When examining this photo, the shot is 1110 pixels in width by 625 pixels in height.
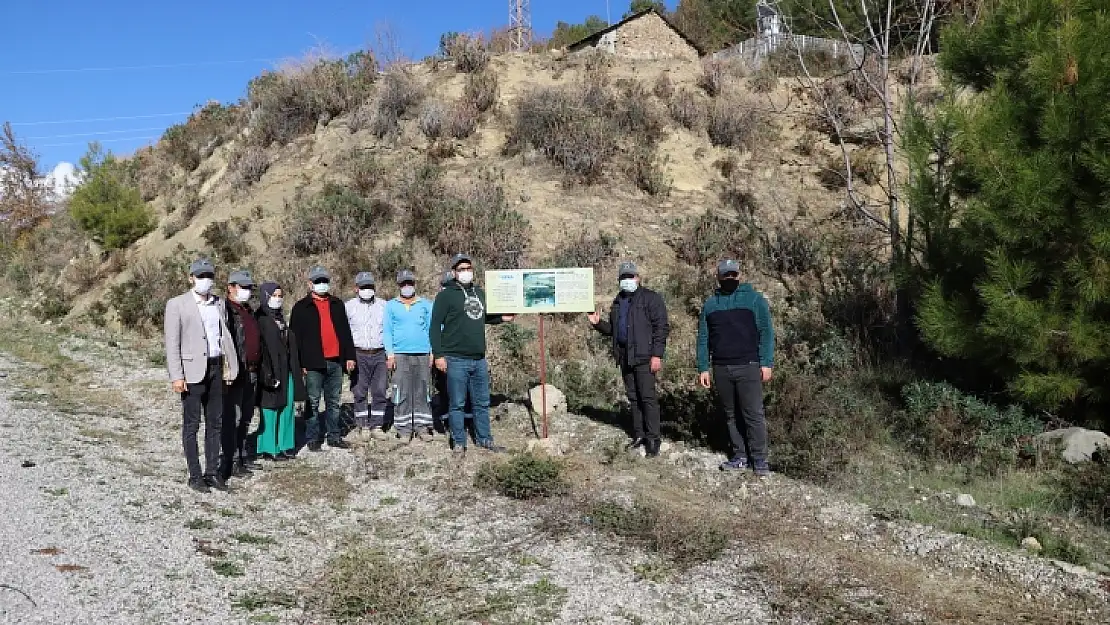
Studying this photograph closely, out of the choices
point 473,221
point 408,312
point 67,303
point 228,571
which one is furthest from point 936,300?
point 67,303

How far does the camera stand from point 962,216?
28.3ft

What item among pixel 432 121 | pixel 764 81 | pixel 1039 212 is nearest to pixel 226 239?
pixel 432 121

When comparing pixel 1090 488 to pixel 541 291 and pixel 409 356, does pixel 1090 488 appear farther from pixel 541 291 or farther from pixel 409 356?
pixel 409 356

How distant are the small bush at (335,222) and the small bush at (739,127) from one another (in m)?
7.73

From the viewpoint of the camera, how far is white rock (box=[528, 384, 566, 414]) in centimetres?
992

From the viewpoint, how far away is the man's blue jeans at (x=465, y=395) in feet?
26.8

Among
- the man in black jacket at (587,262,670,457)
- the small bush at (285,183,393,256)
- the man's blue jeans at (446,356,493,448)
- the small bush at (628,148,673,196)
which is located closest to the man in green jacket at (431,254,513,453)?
the man's blue jeans at (446,356,493,448)

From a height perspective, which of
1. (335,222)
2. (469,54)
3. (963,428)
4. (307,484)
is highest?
(469,54)

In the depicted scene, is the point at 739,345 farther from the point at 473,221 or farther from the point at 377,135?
the point at 377,135

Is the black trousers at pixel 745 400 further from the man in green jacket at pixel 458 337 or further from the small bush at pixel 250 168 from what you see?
the small bush at pixel 250 168

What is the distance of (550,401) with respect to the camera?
995cm

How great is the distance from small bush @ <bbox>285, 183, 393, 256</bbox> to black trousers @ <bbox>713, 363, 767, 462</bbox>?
10.6m

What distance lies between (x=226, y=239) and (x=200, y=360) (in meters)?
12.2

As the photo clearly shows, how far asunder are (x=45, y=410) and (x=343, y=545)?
6219mm
